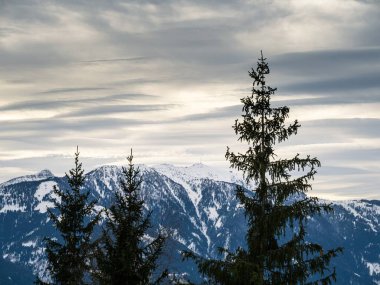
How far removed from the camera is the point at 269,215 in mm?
29922

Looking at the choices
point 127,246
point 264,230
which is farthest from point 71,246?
point 264,230

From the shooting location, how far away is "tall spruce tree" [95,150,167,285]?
34844mm

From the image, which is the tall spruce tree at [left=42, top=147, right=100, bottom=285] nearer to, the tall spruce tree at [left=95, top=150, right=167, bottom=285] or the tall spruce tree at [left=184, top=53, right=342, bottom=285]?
the tall spruce tree at [left=95, top=150, right=167, bottom=285]

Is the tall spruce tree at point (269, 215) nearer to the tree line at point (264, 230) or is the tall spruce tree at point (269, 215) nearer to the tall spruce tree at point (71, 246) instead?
the tree line at point (264, 230)

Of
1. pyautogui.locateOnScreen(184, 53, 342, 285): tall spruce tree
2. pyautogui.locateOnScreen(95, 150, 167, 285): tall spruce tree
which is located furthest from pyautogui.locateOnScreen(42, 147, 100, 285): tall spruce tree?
pyautogui.locateOnScreen(184, 53, 342, 285): tall spruce tree

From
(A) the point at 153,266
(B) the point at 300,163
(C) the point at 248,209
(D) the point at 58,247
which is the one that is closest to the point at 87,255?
(D) the point at 58,247

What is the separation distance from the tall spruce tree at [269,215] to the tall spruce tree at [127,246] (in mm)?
5353

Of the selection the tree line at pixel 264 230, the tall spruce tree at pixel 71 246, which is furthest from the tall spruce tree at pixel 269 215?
the tall spruce tree at pixel 71 246

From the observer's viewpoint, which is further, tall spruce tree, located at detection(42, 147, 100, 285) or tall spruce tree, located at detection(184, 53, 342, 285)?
tall spruce tree, located at detection(42, 147, 100, 285)

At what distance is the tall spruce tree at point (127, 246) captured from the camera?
114 feet

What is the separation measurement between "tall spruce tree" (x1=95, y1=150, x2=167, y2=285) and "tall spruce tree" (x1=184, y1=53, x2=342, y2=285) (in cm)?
535

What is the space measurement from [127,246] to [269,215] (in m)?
9.16

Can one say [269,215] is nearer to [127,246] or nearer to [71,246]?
[127,246]

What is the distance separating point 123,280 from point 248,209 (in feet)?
29.3
